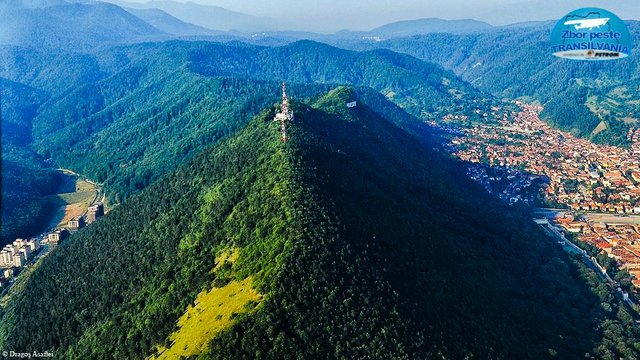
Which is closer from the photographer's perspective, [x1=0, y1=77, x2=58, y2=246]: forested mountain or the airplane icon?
the airplane icon

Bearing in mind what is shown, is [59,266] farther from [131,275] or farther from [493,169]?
[493,169]

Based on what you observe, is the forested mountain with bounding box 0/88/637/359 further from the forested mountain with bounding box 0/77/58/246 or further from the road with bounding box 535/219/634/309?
the forested mountain with bounding box 0/77/58/246

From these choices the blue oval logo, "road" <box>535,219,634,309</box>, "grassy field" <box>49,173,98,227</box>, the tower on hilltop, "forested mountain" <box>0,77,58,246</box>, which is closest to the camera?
"road" <box>535,219,634,309</box>

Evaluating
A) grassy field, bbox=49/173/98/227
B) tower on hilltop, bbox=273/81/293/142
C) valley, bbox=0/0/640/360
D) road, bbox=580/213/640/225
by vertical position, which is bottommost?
grassy field, bbox=49/173/98/227

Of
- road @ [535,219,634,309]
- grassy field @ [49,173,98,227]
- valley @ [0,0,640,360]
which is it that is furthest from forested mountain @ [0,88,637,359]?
grassy field @ [49,173,98,227]

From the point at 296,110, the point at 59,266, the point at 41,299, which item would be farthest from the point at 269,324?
the point at 296,110

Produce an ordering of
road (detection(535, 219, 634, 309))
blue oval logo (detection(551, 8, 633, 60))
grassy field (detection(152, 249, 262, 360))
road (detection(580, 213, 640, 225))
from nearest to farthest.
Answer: grassy field (detection(152, 249, 262, 360)) < road (detection(535, 219, 634, 309)) < blue oval logo (detection(551, 8, 633, 60)) < road (detection(580, 213, 640, 225))

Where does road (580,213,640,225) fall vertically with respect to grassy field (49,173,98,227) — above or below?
above

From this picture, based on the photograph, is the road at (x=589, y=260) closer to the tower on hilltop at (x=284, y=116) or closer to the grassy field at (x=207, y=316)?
the tower on hilltop at (x=284, y=116)
